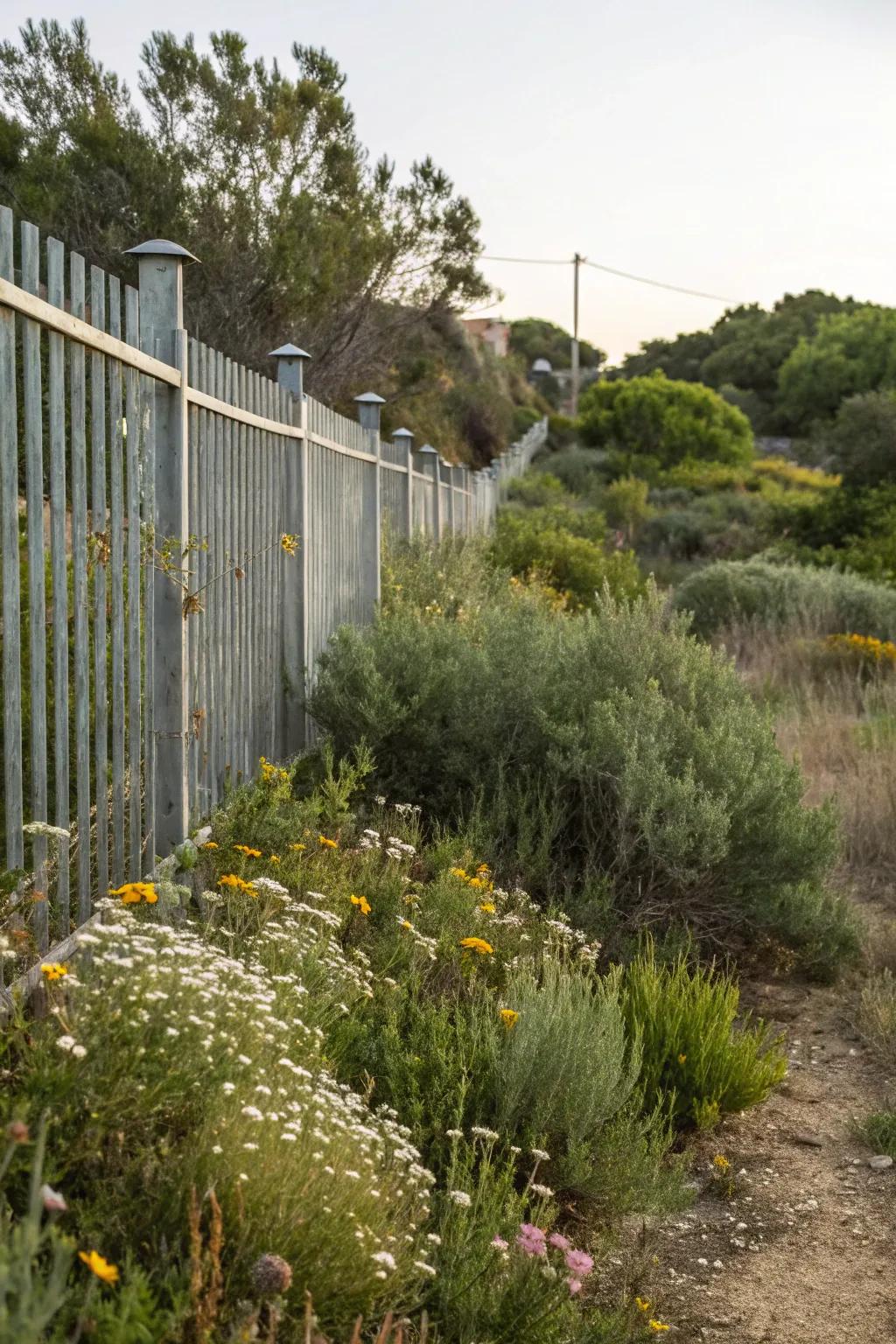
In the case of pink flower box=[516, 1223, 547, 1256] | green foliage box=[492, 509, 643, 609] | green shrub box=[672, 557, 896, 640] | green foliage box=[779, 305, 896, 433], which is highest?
green foliage box=[779, 305, 896, 433]

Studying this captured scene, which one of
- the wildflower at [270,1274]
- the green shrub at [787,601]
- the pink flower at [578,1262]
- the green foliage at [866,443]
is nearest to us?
the wildflower at [270,1274]

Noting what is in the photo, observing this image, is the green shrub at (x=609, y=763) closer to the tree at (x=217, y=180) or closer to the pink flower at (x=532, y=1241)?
Answer: the pink flower at (x=532, y=1241)

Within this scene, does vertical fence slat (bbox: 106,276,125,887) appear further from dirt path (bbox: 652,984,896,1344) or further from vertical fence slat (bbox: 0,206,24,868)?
dirt path (bbox: 652,984,896,1344)

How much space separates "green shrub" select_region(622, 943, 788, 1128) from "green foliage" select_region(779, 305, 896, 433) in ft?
173

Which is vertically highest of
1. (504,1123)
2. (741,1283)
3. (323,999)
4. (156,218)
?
(156,218)

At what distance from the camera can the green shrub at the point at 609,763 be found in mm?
5266

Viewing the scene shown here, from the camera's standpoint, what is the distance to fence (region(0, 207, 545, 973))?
3.11 m

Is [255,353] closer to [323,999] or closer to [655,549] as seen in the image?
[655,549]

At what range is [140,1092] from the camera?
224 cm

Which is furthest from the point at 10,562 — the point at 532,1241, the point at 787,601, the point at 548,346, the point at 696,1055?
the point at 548,346

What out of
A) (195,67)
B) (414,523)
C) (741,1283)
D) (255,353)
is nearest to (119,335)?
(741,1283)

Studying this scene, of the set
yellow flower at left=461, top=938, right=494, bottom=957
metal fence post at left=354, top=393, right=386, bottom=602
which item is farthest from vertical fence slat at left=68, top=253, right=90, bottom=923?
metal fence post at left=354, top=393, right=386, bottom=602

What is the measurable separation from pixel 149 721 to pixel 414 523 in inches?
314

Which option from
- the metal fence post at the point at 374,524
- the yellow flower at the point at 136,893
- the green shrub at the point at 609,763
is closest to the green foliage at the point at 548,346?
the metal fence post at the point at 374,524
